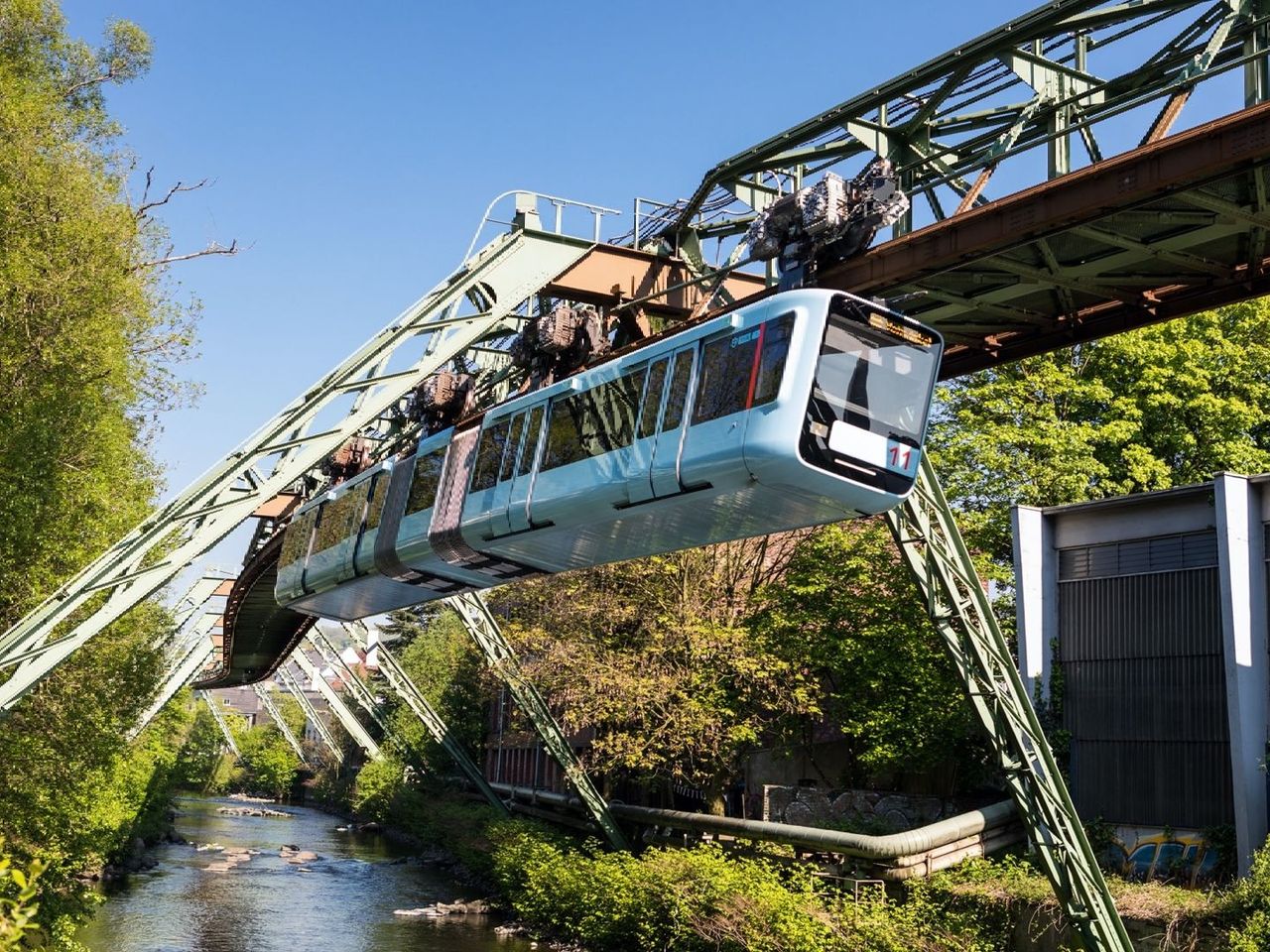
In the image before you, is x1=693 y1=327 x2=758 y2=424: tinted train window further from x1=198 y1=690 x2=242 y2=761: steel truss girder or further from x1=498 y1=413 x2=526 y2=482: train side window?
x1=198 y1=690 x2=242 y2=761: steel truss girder

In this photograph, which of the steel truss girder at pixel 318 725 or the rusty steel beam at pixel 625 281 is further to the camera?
the steel truss girder at pixel 318 725

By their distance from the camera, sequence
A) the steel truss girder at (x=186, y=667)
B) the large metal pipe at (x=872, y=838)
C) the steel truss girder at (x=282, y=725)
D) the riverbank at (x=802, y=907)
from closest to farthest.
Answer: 1. the riverbank at (x=802, y=907)
2. the large metal pipe at (x=872, y=838)
3. the steel truss girder at (x=186, y=667)
4. the steel truss girder at (x=282, y=725)

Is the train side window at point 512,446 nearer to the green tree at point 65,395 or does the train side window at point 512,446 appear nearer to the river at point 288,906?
the green tree at point 65,395

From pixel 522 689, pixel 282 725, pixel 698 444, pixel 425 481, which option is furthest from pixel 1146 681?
pixel 282 725

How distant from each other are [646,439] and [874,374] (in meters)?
2.64

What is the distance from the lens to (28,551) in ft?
68.2

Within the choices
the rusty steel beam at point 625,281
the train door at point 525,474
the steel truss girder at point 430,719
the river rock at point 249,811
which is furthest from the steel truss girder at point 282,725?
the train door at point 525,474

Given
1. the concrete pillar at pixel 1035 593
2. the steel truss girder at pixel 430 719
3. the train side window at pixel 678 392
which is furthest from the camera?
the steel truss girder at pixel 430 719

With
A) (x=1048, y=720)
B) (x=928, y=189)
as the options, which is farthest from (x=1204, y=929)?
(x=928, y=189)

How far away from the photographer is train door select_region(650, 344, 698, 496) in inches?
549

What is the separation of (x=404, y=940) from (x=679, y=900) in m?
8.65

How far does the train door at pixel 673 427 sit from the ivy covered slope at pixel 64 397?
9.70 meters

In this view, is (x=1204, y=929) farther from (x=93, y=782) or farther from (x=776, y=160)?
(x=93, y=782)

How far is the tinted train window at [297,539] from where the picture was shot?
25688mm
